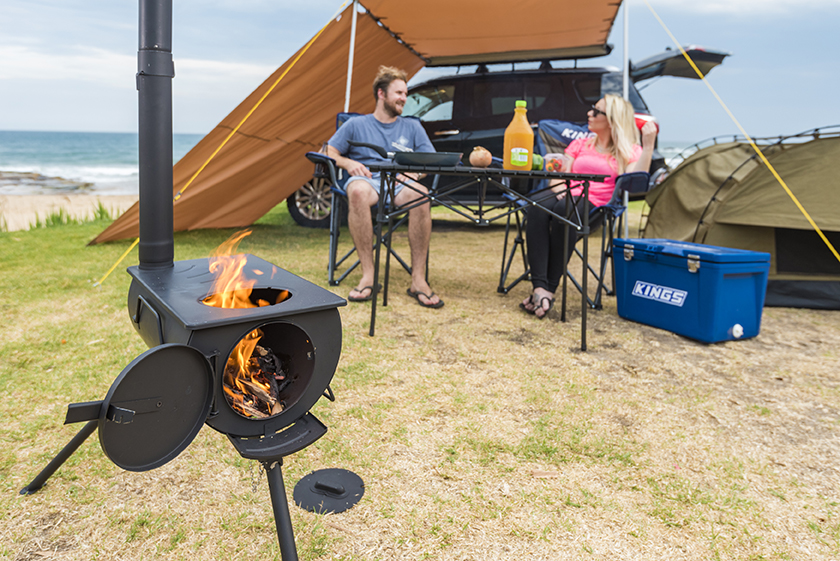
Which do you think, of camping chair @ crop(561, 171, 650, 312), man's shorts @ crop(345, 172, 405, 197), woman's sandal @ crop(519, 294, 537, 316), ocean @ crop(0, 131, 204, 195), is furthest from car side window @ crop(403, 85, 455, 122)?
ocean @ crop(0, 131, 204, 195)

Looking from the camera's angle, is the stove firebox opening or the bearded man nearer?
the stove firebox opening

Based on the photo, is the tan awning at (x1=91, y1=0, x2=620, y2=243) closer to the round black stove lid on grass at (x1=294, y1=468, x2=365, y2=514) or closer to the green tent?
the green tent

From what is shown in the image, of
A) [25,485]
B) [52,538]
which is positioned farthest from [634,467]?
[25,485]

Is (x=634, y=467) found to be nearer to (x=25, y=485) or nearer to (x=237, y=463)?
(x=237, y=463)

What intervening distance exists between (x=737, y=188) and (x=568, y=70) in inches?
89.6

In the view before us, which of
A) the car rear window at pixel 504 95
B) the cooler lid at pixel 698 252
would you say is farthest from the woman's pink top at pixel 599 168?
the car rear window at pixel 504 95

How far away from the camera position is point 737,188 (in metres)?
2.86

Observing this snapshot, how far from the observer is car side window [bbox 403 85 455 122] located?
4.96 m

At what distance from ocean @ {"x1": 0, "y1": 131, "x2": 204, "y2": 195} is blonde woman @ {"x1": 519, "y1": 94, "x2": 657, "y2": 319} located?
5.98 m

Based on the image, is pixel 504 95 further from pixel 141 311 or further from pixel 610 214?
A: pixel 141 311

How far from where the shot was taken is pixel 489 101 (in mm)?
4844

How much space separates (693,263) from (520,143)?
863mm

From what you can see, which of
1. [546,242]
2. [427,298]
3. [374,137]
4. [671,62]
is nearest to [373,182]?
[374,137]

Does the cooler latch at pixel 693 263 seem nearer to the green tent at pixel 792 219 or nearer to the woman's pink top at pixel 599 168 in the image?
the woman's pink top at pixel 599 168
